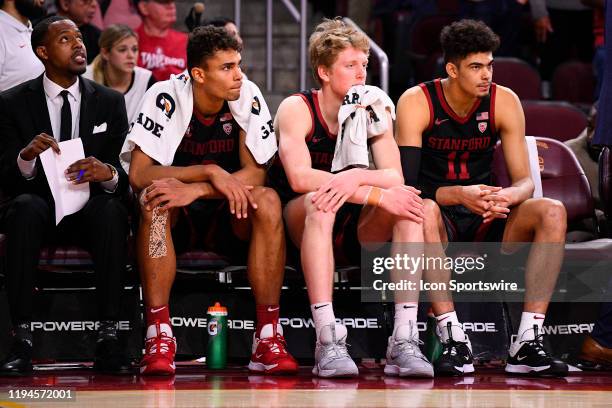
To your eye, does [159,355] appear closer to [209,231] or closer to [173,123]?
[209,231]

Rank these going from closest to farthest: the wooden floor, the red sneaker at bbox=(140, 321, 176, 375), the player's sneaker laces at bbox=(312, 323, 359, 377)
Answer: the wooden floor
the player's sneaker laces at bbox=(312, 323, 359, 377)
the red sneaker at bbox=(140, 321, 176, 375)

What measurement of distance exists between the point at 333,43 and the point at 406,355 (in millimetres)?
1549

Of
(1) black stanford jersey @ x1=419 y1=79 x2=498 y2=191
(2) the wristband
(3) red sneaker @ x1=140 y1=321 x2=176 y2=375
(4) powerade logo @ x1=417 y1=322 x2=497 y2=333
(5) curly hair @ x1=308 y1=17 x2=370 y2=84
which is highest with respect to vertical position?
(5) curly hair @ x1=308 y1=17 x2=370 y2=84

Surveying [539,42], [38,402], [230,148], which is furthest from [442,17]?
[38,402]

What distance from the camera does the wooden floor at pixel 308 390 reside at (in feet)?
13.0

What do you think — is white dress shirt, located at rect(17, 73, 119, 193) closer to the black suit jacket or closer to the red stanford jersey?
the black suit jacket

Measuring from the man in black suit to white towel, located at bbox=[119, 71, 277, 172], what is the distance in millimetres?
247

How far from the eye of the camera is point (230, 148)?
5.38 m

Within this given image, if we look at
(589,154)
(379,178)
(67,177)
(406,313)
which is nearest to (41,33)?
(67,177)

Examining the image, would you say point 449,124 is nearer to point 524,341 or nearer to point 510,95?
point 510,95

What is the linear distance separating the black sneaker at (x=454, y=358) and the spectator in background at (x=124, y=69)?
2.91 meters

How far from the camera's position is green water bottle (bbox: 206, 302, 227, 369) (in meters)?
5.21

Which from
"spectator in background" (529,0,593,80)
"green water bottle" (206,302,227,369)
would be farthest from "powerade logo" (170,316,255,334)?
"spectator in background" (529,0,593,80)

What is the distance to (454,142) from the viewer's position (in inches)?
214
